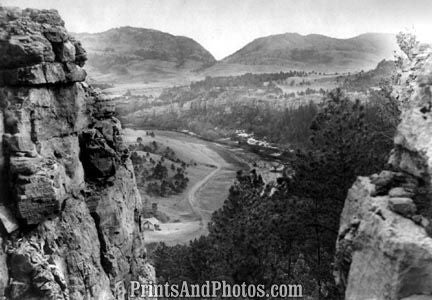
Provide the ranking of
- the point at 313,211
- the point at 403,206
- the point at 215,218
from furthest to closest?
the point at 215,218 < the point at 313,211 < the point at 403,206

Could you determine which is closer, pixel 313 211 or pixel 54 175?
pixel 54 175

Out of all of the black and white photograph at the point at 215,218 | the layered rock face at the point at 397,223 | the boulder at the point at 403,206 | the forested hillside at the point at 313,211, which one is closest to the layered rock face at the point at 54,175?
the black and white photograph at the point at 215,218

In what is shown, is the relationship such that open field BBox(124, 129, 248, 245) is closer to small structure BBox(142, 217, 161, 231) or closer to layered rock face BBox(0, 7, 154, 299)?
small structure BBox(142, 217, 161, 231)

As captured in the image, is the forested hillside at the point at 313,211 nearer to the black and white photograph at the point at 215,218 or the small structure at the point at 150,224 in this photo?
the black and white photograph at the point at 215,218

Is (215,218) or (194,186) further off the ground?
(215,218)

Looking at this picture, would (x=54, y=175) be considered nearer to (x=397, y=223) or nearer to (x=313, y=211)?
(x=397, y=223)


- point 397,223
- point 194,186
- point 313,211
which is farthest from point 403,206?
point 194,186

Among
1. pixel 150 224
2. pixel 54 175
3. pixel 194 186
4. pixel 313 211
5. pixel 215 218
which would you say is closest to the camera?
pixel 54 175

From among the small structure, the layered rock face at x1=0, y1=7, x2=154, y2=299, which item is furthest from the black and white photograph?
the small structure
